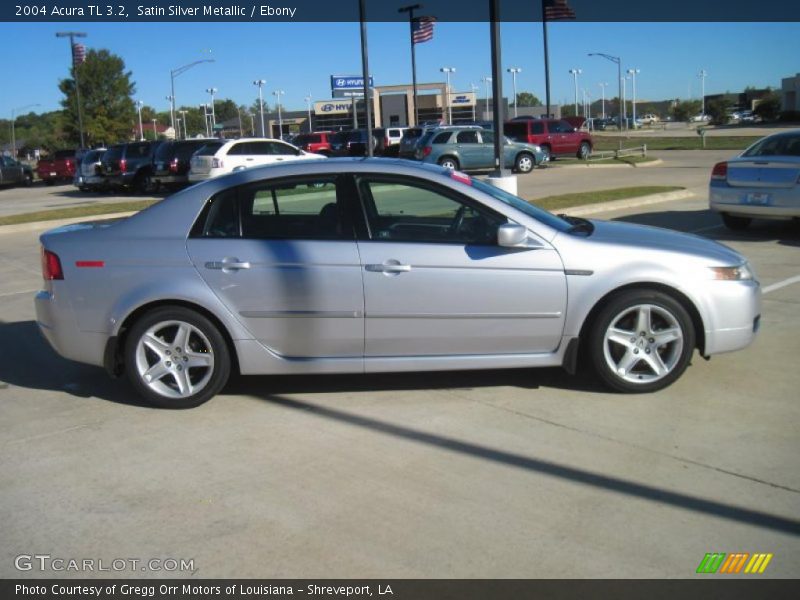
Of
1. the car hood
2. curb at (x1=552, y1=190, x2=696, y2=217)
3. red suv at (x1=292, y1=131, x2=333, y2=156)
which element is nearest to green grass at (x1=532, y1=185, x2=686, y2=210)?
curb at (x1=552, y1=190, x2=696, y2=217)

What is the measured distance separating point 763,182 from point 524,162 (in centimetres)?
1998

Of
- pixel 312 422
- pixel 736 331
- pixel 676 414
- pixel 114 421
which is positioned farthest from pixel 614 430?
pixel 114 421

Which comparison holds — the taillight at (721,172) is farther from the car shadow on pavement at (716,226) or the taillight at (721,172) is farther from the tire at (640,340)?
the tire at (640,340)

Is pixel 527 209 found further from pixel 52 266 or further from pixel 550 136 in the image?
pixel 550 136

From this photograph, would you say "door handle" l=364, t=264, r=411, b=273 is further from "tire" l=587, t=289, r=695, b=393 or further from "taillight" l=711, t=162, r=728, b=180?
"taillight" l=711, t=162, r=728, b=180

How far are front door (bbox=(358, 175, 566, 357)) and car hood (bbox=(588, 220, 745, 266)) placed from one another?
1.66 feet

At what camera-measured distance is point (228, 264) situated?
17.3ft

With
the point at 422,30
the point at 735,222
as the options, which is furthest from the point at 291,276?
the point at 422,30

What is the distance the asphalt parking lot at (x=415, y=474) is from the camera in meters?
3.53

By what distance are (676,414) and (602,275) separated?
979 millimetres

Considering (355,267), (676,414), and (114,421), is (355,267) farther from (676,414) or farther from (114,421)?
(676,414)

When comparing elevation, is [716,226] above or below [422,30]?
below

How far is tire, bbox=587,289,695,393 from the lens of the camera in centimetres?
525

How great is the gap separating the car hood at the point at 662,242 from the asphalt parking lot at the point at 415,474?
34.6 inches
